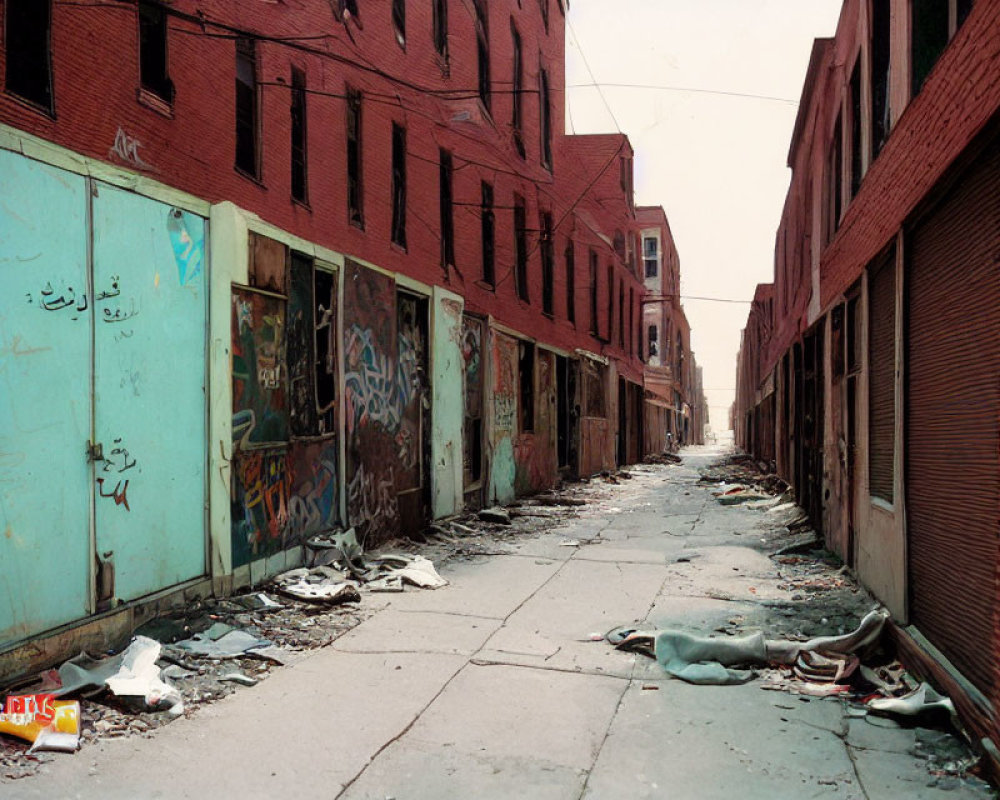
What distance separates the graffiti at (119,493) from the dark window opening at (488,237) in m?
9.48

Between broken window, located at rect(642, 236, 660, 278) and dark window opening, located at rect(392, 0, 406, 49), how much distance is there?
3681 centimetres

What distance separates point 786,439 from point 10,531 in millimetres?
15231

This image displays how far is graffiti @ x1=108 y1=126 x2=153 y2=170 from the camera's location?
18.0 ft

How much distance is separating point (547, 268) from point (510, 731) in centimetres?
1555

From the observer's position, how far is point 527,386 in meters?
17.0

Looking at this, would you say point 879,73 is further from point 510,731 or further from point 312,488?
point 510,731

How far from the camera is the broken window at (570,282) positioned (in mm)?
20812

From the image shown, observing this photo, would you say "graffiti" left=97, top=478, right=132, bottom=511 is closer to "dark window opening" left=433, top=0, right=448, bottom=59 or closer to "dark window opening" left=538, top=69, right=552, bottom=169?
"dark window opening" left=433, top=0, right=448, bottom=59

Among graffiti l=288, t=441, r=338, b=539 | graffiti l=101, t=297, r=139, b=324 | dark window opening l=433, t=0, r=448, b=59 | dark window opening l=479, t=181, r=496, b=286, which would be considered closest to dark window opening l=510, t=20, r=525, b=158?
dark window opening l=479, t=181, r=496, b=286

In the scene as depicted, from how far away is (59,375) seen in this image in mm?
4852

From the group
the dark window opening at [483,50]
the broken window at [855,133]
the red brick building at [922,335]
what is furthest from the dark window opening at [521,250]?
the broken window at [855,133]

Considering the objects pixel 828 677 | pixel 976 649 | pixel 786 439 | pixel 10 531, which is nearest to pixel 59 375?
pixel 10 531

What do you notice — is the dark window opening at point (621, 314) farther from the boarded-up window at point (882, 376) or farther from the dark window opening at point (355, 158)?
the boarded-up window at point (882, 376)

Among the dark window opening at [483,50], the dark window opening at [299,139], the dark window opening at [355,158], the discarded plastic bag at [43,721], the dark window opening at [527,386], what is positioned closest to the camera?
the discarded plastic bag at [43,721]
